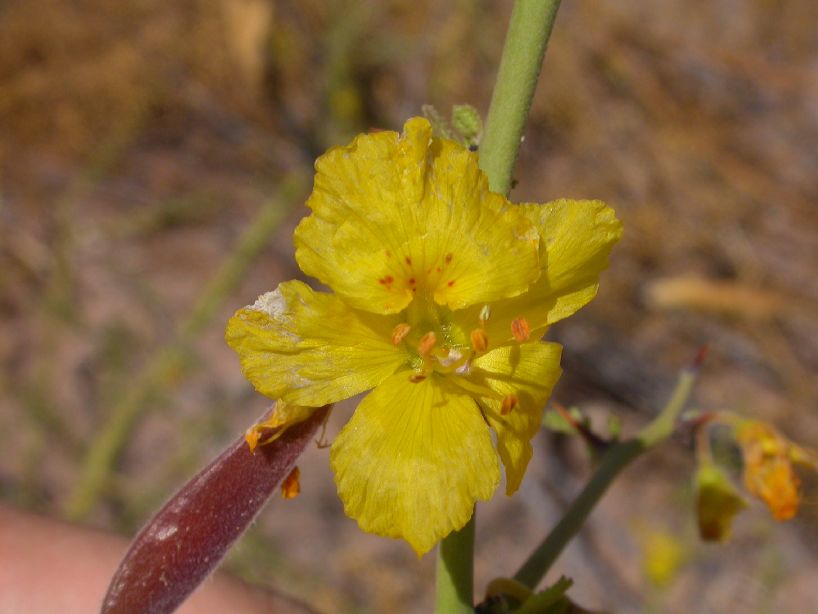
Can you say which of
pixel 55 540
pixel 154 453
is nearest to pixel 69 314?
pixel 154 453

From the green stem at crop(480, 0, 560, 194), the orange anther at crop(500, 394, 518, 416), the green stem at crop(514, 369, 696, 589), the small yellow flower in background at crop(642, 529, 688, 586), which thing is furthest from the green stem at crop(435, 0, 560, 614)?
the small yellow flower in background at crop(642, 529, 688, 586)

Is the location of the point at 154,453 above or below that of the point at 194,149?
below

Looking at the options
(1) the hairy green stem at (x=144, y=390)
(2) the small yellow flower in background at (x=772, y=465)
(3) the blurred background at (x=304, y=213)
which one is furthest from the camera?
(3) the blurred background at (x=304, y=213)

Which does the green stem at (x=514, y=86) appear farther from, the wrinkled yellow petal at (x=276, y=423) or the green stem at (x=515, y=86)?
the wrinkled yellow petal at (x=276, y=423)

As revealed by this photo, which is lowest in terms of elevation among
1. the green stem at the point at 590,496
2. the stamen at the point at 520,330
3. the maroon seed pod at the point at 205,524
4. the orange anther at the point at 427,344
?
the green stem at the point at 590,496

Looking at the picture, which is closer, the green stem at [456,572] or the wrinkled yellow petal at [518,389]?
the wrinkled yellow petal at [518,389]

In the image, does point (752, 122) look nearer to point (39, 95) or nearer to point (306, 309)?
point (39, 95)

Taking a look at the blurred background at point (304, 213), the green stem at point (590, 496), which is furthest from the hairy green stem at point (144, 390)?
the green stem at point (590, 496)
